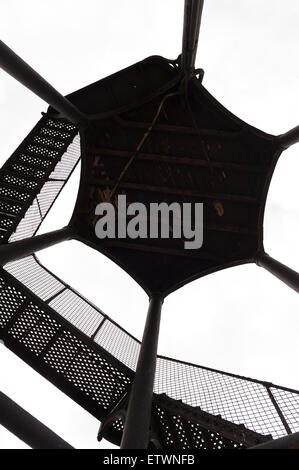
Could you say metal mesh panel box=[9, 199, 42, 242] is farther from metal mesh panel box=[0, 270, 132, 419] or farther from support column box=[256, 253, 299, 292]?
support column box=[256, 253, 299, 292]

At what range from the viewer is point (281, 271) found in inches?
323

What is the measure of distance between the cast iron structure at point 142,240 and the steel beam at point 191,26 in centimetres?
3

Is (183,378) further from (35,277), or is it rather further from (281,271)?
(35,277)

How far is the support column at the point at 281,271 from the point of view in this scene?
7.46 m

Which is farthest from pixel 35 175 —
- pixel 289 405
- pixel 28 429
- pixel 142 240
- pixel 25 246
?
Answer: pixel 289 405

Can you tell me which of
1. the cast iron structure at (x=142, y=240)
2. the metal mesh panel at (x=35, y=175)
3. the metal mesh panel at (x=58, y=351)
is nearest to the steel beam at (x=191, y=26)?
the cast iron structure at (x=142, y=240)

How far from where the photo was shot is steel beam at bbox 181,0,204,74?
20.9 feet

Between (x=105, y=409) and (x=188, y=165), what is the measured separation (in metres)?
7.45

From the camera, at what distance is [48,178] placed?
9.87 m

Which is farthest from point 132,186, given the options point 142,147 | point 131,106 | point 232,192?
point 232,192

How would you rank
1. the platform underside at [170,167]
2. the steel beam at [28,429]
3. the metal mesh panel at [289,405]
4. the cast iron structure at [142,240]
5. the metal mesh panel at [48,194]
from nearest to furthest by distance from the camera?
the steel beam at [28,429] < the metal mesh panel at [289,405] < the cast iron structure at [142,240] < the metal mesh panel at [48,194] < the platform underside at [170,167]

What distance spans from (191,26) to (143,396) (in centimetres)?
652

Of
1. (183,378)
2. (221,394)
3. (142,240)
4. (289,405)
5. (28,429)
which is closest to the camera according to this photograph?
(28,429)

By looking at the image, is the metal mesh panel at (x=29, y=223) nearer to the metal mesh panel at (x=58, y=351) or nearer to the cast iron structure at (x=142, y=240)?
the cast iron structure at (x=142, y=240)
